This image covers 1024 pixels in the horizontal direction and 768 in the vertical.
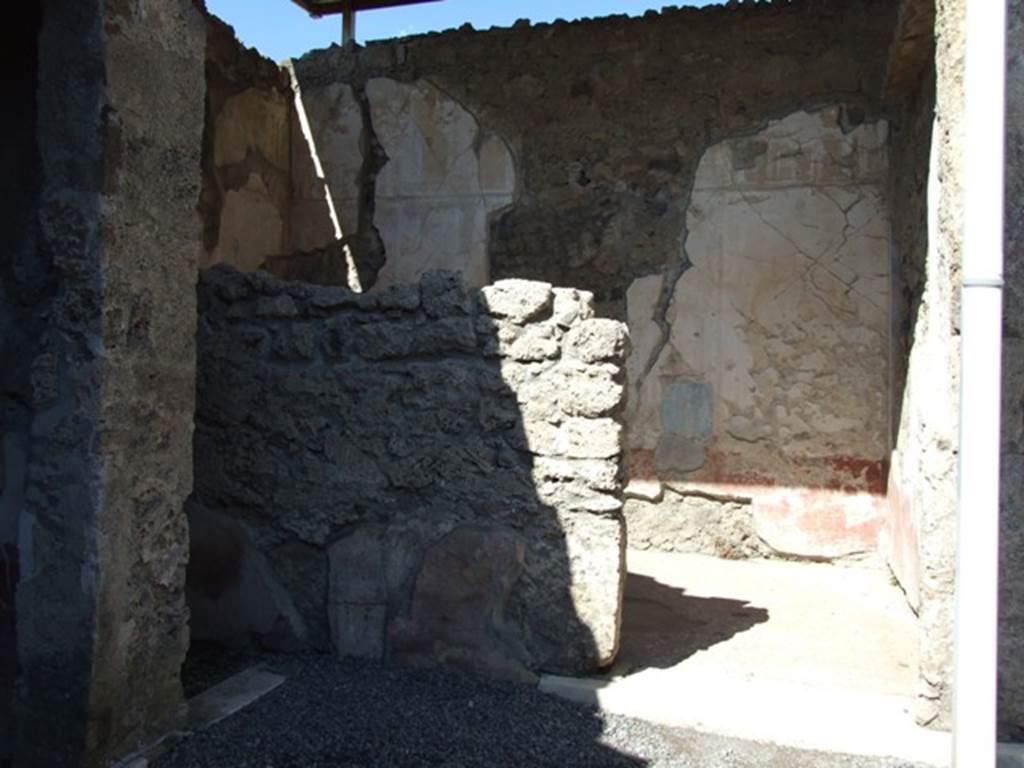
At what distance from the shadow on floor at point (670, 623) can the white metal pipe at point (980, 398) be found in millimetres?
1038

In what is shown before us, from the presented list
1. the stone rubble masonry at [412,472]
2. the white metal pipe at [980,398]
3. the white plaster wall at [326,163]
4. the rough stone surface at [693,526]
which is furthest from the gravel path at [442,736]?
the white plaster wall at [326,163]

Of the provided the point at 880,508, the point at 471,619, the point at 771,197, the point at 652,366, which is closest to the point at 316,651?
the point at 471,619

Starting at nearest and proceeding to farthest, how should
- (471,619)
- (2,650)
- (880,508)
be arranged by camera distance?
1. (2,650)
2. (471,619)
3. (880,508)

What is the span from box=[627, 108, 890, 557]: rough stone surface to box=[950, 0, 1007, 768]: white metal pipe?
239cm

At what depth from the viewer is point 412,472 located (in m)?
2.75

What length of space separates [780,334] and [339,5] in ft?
11.3

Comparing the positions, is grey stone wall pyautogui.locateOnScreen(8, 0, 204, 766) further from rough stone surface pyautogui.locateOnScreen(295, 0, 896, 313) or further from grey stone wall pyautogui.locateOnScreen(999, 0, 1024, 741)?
rough stone surface pyautogui.locateOnScreen(295, 0, 896, 313)

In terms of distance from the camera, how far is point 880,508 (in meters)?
4.21

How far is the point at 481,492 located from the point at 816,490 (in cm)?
Result: 223

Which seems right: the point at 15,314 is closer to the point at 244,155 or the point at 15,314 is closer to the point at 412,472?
the point at 412,472

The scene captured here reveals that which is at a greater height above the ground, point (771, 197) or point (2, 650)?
point (771, 197)

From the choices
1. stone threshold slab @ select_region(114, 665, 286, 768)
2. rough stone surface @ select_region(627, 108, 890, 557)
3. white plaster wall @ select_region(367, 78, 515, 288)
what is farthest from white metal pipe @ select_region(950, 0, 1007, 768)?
white plaster wall @ select_region(367, 78, 515, 288)

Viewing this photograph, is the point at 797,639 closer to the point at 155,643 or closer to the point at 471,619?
the point at 471,619

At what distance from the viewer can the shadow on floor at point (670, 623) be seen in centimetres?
289
